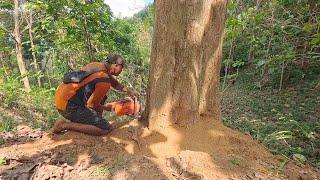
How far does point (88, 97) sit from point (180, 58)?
5.01ft

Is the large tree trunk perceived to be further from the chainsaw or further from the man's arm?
the chainsaw

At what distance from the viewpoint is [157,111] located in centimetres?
444

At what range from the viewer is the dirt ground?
3533mm

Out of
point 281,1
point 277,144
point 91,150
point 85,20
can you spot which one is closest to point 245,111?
point 277,144

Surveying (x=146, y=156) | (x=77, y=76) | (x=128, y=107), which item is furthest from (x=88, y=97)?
(x=146, y=156)

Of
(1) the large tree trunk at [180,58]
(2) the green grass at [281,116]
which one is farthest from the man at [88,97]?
(2) the green grass at [281,116]

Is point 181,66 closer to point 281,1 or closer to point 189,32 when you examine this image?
point 189,32

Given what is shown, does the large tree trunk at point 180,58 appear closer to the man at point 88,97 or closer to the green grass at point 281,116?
the man at point 88,97

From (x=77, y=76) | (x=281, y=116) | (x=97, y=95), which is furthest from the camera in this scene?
(x=281, y=116)

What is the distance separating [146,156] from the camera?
410 cm

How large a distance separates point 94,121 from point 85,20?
3762 mm

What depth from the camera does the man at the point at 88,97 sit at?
473cm

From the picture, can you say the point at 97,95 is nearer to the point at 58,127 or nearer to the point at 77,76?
the point at 77,76

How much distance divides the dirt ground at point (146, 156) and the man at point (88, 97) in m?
0.14
